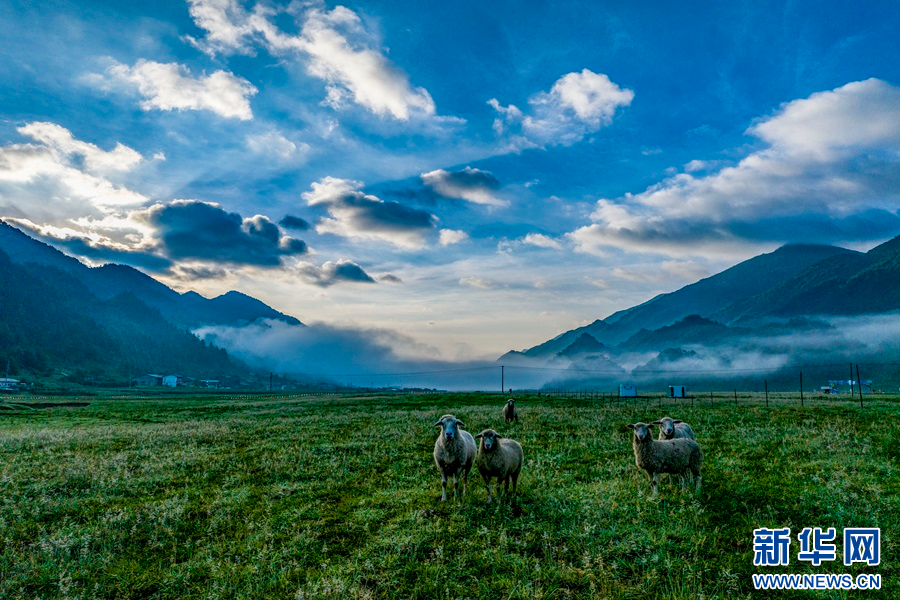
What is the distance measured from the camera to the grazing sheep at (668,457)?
48.6ft

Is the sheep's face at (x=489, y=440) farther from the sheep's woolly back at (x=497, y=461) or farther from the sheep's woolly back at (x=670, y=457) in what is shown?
the sheep's woolly back at (x=670, y=457)

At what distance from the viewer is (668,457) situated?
48.8 feet

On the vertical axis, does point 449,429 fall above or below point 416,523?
above

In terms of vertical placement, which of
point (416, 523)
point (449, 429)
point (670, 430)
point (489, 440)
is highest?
point (449, 429)

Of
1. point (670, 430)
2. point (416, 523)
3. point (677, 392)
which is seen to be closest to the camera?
point (416, 523)

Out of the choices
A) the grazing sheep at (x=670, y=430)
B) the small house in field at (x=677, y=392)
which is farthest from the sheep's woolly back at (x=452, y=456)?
the small house in field at (x=677, y=392)

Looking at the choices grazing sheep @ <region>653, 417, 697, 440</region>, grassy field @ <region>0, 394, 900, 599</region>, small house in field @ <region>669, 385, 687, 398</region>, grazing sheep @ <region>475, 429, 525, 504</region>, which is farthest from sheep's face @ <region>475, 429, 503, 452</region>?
small house in field @ <region>669, 385, 687, 398</region>

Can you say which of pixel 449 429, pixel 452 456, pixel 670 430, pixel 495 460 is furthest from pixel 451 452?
pixel 670 430

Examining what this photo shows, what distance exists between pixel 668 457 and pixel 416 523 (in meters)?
8.51

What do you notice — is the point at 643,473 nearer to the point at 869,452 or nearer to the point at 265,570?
the point at 869,452

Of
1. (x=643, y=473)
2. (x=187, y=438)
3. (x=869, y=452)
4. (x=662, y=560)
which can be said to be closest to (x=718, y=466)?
(x=643, y=473)

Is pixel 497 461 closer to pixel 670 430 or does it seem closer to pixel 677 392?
pixel 670 430

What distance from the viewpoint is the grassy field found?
9.55 m

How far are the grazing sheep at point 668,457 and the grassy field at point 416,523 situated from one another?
62cm
